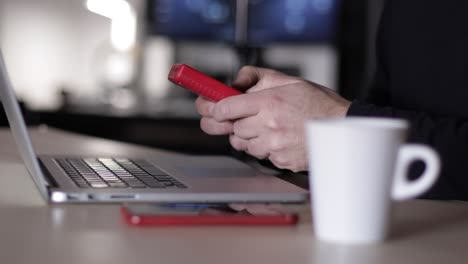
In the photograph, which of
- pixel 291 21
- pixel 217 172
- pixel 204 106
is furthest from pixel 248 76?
pixel 291 21

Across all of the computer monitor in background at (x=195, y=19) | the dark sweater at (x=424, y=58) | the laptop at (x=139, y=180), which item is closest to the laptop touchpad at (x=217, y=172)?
the laptop at (x=139, y=180)

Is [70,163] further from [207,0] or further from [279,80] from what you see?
[207,0]

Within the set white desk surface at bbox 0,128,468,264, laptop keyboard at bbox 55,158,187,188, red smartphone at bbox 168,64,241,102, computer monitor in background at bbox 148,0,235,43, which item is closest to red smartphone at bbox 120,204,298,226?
white desk surface at bbox 0,128,468,264

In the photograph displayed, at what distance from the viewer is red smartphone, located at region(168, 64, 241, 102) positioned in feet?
3.04

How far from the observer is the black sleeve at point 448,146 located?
1.00 m

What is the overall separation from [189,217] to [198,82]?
0.29m

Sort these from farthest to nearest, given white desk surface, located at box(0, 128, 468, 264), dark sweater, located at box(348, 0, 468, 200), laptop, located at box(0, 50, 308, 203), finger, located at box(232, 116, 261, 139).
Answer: dark sweater, located at box(348, 0, 468, 200) < finger, located at box(232, 116, 261, 139) < laptop, located at box(0, 50, 308, 203) < white desk surface, located at box(0, 128, 468, 264)

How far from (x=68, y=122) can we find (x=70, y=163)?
2.33 m

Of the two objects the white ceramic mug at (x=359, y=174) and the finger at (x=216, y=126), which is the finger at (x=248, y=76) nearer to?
the finger at (x=216, y=126)

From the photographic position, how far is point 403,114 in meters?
1.05

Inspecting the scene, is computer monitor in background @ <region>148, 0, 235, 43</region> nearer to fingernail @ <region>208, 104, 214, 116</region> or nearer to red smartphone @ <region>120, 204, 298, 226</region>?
fingernail @ <region>208, 104, 214, 116</region>

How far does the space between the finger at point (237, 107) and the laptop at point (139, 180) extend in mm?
68

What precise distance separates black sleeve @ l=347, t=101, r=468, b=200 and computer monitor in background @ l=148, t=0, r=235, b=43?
9.13ft

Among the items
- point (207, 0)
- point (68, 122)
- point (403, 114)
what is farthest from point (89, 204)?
point (207, 0)
